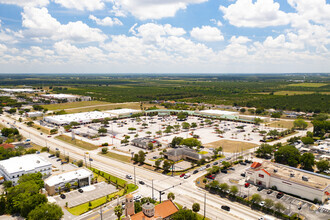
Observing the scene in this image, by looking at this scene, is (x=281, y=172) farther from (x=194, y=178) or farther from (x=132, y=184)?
(x=132, y=184)

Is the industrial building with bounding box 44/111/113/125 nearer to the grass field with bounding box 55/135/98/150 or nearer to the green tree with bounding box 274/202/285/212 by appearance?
the grass field with bounding box 55/135/98/150

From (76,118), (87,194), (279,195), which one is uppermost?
(76,118)

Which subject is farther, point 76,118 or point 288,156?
point 76,118

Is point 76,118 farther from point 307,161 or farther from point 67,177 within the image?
point 307,161

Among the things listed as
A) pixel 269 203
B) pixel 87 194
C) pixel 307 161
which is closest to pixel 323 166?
pixel 307 161

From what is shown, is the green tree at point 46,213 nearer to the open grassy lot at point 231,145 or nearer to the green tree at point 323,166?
the open grassy lot at point 231,145

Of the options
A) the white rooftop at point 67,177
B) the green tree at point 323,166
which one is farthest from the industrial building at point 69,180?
the green tree at point 323,166
